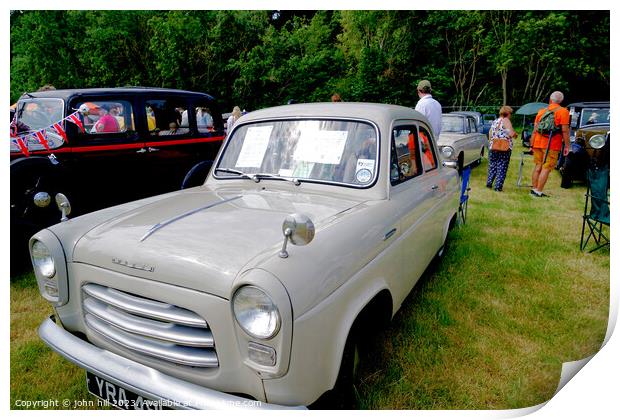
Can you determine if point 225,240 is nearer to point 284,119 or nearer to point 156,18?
point 284,119

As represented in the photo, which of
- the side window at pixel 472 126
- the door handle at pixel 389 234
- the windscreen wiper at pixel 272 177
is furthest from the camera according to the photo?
the side window at pixel 472 126

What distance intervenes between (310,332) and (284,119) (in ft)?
5.92

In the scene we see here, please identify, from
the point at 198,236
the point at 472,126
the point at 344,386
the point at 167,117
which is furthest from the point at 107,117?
the point at 472,126

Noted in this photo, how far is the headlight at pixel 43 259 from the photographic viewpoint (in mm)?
2043

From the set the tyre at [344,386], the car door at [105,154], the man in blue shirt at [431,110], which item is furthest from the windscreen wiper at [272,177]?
the man in blue shirt at [431,110]

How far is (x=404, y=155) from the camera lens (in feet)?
9.82

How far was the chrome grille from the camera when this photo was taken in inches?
65.5

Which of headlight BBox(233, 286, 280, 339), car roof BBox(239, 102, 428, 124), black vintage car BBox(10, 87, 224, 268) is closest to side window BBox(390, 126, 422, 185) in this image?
car roof BBox(239, 102, 428, 124)

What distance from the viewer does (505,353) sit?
8.89 feet

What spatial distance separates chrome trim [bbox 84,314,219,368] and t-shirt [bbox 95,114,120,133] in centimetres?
362

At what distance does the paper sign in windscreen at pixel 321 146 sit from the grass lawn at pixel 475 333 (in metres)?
1.26

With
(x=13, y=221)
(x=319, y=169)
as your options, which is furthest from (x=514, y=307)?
(x=13, y=221)

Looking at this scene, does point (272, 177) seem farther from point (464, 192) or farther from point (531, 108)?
point (531, 108)

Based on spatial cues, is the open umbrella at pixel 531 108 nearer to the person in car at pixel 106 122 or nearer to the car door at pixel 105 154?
the car door at pixel 105 154
